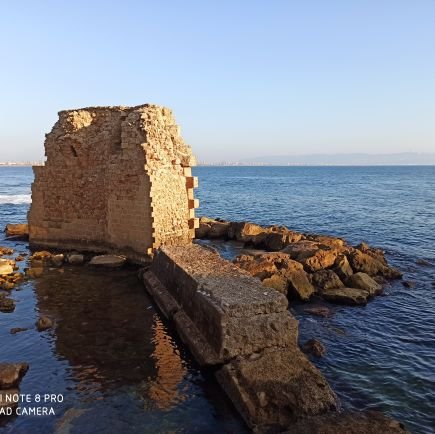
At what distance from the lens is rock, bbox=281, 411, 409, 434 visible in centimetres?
517

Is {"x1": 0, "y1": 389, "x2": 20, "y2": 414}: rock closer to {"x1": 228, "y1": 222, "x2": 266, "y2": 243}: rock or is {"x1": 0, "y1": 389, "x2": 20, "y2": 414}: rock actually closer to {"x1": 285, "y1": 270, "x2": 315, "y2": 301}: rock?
{"x1": 285, "y1": 270, "x2": 315, "y2": 301}: rock

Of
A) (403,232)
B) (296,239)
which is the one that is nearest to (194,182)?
(296,239)

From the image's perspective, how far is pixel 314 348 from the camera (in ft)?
29.9

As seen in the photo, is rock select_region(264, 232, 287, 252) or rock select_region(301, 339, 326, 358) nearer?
rock select_region(301, 339, 326, 358)

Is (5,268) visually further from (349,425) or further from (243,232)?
(349,425)

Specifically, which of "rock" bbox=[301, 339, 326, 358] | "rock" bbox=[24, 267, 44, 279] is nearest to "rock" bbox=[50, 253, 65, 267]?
"rock" bbox=[24, 267, 44, 279]

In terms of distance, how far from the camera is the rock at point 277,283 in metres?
12.3

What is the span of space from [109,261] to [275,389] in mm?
9886

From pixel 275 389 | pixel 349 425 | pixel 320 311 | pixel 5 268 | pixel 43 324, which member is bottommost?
pixel 320 311

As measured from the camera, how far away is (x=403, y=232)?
2577 cm

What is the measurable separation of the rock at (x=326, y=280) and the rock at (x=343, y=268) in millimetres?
602

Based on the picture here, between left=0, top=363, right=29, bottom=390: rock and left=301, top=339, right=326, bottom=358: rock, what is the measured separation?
5.78m

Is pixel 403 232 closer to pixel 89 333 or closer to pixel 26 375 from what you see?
pixel 89 333

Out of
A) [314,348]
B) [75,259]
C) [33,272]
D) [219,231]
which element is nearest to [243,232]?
[219,231]
